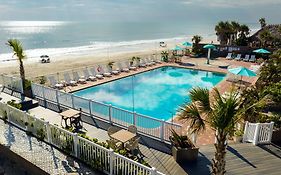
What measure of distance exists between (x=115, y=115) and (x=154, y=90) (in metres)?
8.43

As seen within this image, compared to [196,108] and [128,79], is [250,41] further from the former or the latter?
[196,108]

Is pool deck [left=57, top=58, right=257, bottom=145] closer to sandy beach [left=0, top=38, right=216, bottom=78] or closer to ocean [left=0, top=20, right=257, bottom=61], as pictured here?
sandy beach [left=0, top=38, right=216, bottom=78]

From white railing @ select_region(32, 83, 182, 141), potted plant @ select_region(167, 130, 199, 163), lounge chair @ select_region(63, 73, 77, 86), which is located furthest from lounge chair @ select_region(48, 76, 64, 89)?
potted plant @ select_region(167, 130, 199, 163)

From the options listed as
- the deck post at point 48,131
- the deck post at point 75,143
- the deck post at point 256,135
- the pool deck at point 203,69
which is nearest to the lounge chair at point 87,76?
the pool deck at point 203,69

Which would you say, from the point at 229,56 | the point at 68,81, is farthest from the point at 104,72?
the point at 229,56

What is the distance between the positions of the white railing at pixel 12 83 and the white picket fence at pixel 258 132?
38.2 ft

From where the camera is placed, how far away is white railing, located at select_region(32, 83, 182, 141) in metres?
9.16

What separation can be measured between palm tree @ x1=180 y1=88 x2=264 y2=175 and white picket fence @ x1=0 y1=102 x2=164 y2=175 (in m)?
1.69

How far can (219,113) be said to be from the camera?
4.86m

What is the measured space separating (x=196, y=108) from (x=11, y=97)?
1138cm

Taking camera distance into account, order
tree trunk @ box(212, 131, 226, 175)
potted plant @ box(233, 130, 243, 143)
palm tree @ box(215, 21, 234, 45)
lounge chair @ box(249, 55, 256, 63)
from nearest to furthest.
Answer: tree trunk @ box(212, 131, 226, 175)
potted plant @ box(233, 130, 243, 143)
lounge chair @ box(249, 55, 256, 63)
palm tree @ box(215, 21, 234, 45)

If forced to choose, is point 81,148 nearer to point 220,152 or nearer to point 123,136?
point 123,136

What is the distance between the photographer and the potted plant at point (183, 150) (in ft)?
26.6

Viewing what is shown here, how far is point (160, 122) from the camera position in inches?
354
